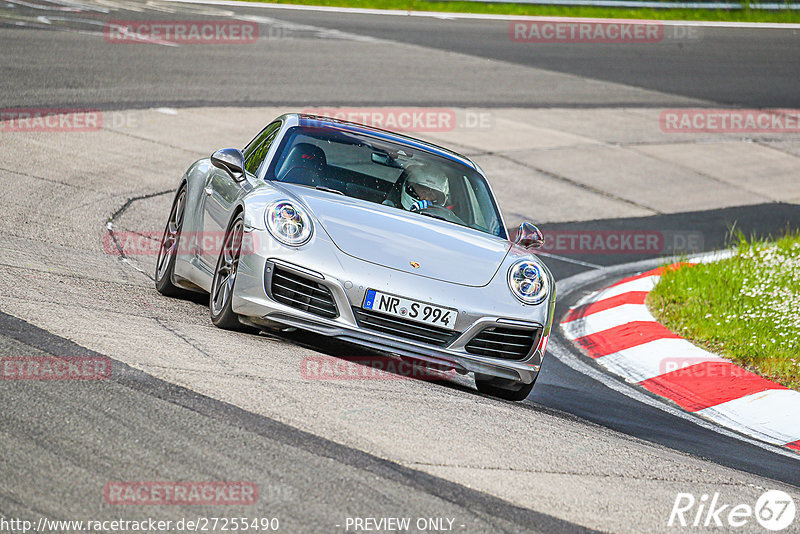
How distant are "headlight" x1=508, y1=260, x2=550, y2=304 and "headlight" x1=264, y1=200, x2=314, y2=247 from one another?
1.16m

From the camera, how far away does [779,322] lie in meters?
7.99

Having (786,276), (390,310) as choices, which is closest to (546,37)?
(786,276)

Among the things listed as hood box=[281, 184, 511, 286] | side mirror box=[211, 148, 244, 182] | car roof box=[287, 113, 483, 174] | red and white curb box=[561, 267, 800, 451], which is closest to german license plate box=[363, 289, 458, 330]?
hood box=[281, 184, 511, 286]

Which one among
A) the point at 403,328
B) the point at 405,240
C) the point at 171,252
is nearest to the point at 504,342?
the point at 403,328

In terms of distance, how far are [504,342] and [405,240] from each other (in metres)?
0.77

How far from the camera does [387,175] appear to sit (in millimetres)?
6840

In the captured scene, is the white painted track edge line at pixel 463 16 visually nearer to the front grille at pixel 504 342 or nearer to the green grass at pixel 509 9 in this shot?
the green grass at pixel 509 9

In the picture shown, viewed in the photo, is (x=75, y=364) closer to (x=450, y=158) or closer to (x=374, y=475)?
(x=374, y=475)

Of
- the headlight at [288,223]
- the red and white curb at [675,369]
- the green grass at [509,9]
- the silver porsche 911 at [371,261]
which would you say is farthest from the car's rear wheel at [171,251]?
the green grass at [509,9]

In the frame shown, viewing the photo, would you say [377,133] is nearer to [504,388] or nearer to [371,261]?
[371,261]

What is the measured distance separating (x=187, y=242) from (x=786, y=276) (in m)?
4.96

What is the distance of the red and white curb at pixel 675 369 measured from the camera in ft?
21.9

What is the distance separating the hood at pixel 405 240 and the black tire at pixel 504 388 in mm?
Result: 629

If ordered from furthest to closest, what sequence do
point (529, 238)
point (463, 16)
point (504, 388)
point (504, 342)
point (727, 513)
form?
point (463, 16)
point (529, 238)
point (504, 388)
point (504, 342)
point (727, 513)
